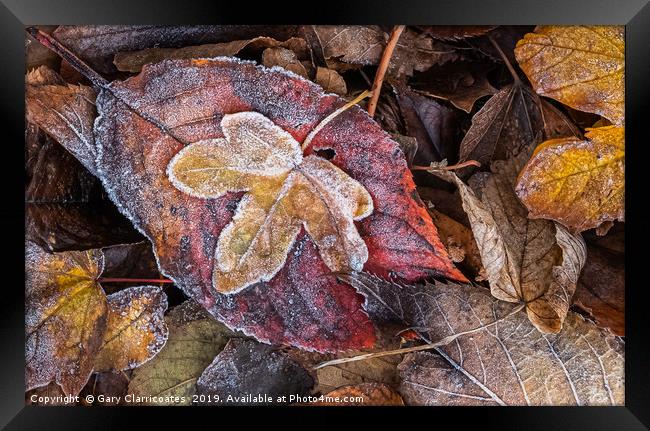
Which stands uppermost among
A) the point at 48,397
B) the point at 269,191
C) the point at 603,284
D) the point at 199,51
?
the point at 199,51

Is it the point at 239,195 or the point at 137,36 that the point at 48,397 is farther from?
the point at 137,36

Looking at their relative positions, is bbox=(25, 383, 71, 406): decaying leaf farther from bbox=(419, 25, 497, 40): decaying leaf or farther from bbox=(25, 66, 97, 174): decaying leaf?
bbox=(419, 25, 497, 40): decaying leaf

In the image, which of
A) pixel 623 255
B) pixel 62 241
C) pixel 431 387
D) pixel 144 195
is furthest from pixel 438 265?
pixel 62 241

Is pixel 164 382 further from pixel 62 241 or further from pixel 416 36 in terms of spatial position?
pixel 416 36

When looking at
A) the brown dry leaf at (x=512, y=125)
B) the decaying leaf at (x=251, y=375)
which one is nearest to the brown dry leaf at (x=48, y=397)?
the decaying leaf at (x=251, y=375)

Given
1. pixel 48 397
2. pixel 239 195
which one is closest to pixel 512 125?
pixel 239 195

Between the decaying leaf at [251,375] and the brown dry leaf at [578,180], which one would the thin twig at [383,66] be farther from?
the decaying leaf at [251,375]

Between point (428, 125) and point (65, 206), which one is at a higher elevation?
point (428, 125)
